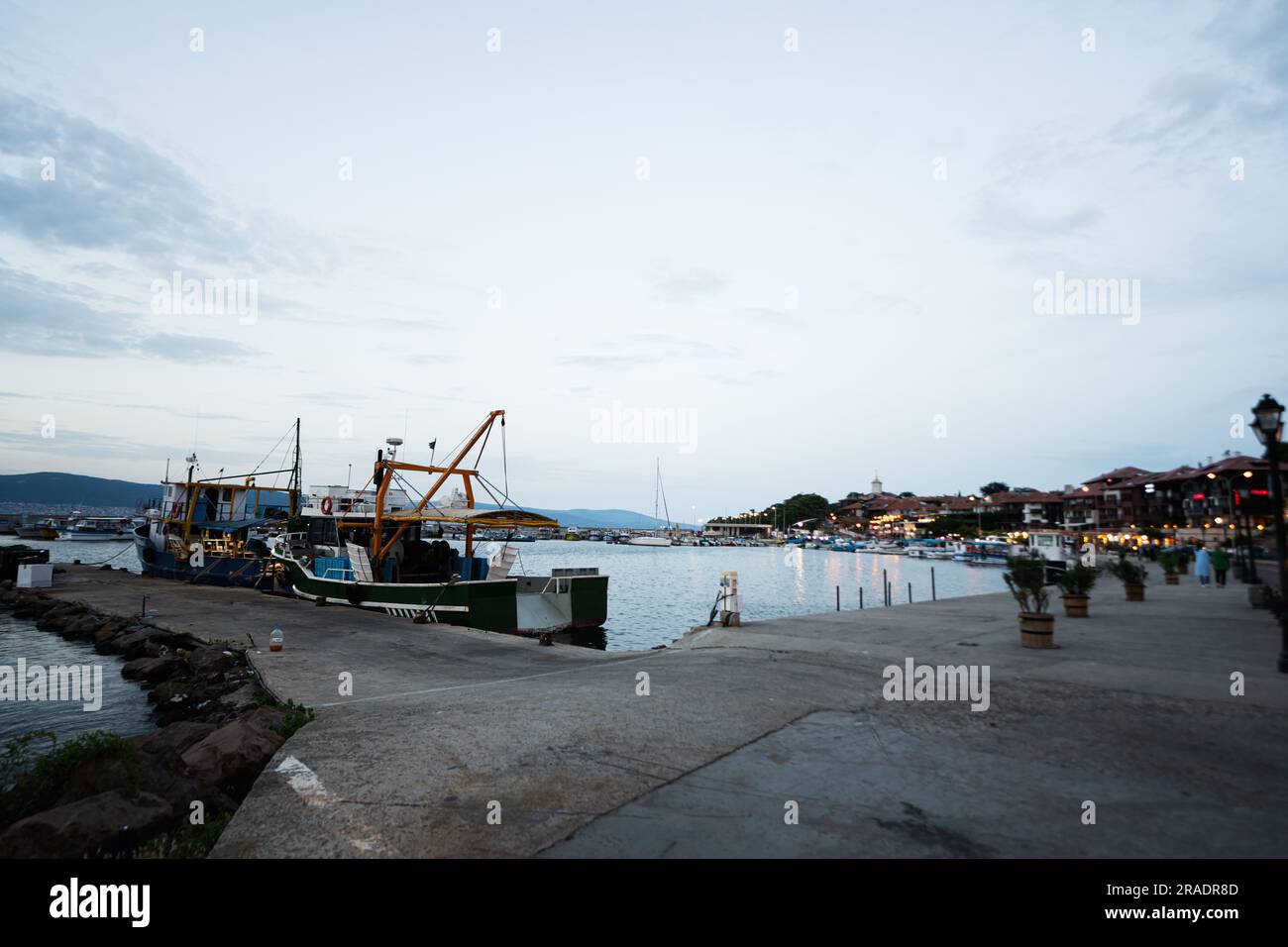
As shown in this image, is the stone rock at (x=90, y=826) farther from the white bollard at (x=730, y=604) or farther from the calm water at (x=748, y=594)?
the calm water at (x=748, y=594)

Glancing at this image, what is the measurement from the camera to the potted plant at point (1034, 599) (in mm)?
12758

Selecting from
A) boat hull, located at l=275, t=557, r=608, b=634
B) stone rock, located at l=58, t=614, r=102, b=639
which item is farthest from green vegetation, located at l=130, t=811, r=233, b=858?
stone rock, located at l=58, t=614, r=102, b=639

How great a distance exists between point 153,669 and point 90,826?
1391cm

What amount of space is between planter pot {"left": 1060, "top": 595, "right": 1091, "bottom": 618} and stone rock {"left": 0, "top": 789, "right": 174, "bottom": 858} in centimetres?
2050

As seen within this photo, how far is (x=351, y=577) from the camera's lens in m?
26.4

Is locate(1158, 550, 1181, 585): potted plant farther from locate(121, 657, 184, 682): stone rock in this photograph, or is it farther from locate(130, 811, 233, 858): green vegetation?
locate(121, 657, 184, 682): stone rock

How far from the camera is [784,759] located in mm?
6332

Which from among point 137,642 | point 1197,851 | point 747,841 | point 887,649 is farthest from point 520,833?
point 137,642

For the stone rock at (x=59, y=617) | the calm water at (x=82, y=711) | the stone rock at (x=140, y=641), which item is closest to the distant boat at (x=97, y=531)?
the stone rock at (x=59, y=617)

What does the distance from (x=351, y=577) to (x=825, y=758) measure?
24.6 metres

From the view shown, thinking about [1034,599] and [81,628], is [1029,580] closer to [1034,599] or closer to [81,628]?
[1034,599]

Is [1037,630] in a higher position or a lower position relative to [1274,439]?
lower

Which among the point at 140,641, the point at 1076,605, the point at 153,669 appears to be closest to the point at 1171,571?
the point at 1076,605
